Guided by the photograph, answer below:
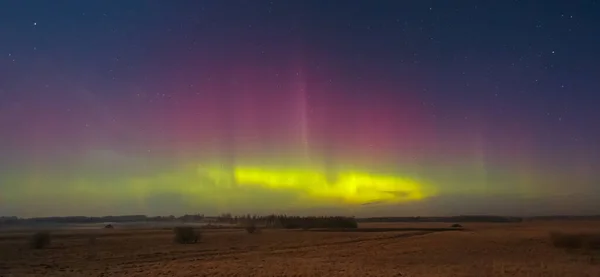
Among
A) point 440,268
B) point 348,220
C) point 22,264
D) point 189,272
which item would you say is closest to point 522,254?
point 440,268

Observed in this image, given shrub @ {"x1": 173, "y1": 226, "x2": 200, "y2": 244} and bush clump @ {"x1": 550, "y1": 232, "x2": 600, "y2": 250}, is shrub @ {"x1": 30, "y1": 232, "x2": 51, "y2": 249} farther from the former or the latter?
bush clump @ {"x1": 550, "y1": 232, "x2": 600, "y2": 250}

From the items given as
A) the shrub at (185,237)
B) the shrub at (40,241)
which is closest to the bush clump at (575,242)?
the shrub at (185,237)

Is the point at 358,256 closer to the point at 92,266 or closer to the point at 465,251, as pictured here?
the point at 465,251

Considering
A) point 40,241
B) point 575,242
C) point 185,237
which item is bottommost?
point 575,242

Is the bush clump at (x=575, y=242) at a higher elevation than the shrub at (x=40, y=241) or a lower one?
lower

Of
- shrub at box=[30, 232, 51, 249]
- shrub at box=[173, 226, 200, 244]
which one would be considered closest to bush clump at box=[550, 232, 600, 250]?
shrub at box=[173, 226, 200, 244]

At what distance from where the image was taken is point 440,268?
33.9 meters

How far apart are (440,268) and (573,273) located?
7.14 meters

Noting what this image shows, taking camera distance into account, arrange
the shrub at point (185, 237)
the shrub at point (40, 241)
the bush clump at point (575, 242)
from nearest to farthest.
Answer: the bush clump at point (575, 242), the shrub at point (40, 241), the shrub at point (185, 237)

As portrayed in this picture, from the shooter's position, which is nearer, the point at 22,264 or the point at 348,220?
the point at 22,264

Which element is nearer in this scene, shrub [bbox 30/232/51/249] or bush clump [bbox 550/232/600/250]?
bush clump [bbox 550/232/600/250]

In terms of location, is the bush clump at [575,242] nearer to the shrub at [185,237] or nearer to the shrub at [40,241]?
the shrub at [185,237]

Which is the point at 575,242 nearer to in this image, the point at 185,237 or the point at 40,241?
the point at 185,237

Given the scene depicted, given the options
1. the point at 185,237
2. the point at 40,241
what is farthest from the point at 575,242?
the point at 40,241
